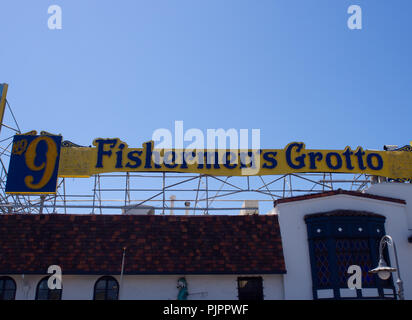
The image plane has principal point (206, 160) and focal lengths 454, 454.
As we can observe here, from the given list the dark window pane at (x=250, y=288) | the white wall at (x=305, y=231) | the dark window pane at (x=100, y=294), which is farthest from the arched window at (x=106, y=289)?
the white wall at (x=305, y=231)

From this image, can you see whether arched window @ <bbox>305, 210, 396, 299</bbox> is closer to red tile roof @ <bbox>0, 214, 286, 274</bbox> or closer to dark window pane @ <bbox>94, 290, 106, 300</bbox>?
red tile roof @ <bbox>0, 214, 286, 274</bbox>

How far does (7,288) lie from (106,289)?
4.08 meters

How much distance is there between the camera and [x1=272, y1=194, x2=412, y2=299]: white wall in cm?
1908

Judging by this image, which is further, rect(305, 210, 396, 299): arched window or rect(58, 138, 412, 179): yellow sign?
rect(58, 138, 412, 179): yellow sign

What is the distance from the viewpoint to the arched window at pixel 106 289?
61.4 ft

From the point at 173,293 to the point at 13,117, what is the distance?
540 inches

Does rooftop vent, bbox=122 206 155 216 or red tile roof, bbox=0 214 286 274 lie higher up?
rooftop vent, bbox=122 206 155 216

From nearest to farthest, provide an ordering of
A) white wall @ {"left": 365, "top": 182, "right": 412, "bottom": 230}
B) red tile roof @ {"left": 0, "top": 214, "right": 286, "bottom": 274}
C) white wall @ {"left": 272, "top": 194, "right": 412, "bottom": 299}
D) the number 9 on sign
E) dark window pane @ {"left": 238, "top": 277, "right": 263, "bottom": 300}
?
1. red tile roof @ {"left": 0, "top": 214, "right": 286, "bottom": 274}
2. dark window pane @ {"left": 238, "top": 277, "right": 263, "bottom": 300}
3. white wall @ {"left": 272, "top": 194, "right": 412, "bottom": 299}
4. white wall @ {"left": 365, "top": 182, "right": 412, "bottom": 230}
5. the number 9 on sign

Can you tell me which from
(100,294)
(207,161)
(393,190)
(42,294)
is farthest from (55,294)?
(393,190)

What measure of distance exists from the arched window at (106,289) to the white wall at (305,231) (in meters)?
7.07

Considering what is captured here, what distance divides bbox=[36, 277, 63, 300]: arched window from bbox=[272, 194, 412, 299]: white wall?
30.9 feet

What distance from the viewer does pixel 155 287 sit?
18844 mm

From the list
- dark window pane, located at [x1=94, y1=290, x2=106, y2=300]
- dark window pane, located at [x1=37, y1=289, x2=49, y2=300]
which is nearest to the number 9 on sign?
dark window pane, located at [x1=37, y1=289, x2=49, y2=300]
